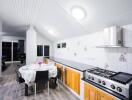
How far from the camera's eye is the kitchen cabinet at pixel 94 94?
1790 millimetres

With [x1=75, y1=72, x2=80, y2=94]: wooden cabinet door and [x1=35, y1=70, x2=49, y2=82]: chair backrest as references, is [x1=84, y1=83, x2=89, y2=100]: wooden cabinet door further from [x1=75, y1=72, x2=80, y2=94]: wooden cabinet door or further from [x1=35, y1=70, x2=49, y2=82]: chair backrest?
[x1=35, y1=70, x2=49, y2=82]: chair backrest

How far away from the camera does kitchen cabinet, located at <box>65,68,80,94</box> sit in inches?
113

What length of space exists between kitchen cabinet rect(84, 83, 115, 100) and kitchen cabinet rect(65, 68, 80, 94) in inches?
20.1

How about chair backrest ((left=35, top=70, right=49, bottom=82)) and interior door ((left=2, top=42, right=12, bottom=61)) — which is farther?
interior door ((left=2, top=42, right=12, bottom=61))

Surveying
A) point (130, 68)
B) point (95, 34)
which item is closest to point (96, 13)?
point (95, 34)

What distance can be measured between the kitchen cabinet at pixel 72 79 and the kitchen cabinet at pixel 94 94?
0.51 metres

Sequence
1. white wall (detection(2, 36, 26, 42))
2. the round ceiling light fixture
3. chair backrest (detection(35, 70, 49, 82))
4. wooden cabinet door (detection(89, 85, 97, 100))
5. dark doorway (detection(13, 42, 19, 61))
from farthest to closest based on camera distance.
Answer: dark doorway (detection(13, 42, 19, 61))
white wall (detection(2, 36, 26, 42))
chair backrest (detection(35, 70, 49, 82))
the round ceiling light fixture
wooden cabinet door (detection(89, 85, 97, 100))

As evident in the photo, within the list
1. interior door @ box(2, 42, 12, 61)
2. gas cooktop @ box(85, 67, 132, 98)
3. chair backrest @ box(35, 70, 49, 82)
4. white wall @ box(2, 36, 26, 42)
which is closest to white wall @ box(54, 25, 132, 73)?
gas cooktop @ box(85, 67, 132, 98)

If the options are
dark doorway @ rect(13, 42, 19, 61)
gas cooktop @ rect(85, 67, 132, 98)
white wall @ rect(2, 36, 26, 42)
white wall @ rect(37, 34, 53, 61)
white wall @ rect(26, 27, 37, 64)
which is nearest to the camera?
gas cooktop @ rect(85, 67, 132, 98)

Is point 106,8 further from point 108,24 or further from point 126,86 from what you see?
point 126,86

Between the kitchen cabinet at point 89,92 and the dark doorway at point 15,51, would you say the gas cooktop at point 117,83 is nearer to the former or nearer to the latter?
the kitchen cabinet at point 89,92

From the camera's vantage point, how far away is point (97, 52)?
9.67 ft

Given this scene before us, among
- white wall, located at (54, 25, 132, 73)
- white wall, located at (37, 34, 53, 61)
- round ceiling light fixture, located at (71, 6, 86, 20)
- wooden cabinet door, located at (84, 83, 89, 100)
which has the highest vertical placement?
round ceiling light fixture, located at (71, 6, 86, 20)

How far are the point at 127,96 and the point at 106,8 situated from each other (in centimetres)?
168
